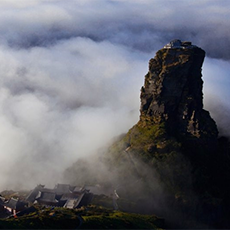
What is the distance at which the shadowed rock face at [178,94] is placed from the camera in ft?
570

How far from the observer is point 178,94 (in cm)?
17588

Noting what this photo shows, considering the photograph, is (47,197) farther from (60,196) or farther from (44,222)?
(44,222)

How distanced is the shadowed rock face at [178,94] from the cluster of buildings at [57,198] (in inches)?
1670

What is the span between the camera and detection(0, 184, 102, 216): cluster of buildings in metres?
134

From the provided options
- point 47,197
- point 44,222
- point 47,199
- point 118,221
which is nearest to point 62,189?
point 47,197

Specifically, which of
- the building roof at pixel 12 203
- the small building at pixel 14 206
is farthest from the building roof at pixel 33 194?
the building roof at pixel 12 203

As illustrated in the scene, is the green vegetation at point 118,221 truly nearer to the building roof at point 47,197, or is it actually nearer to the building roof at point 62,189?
the building roof at point 47,197

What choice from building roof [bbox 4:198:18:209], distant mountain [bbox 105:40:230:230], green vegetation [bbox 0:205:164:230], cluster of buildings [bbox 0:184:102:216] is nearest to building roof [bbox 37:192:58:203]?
cluster of buildings [bbox 0:184:102:216]

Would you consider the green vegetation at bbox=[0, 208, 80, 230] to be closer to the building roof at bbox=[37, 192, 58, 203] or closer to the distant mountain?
the building roof at bbox=[37, 192, 58, 203]

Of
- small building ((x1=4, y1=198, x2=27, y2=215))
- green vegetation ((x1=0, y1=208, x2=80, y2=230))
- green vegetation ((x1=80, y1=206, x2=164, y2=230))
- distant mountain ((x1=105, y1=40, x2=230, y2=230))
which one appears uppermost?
distant mountain ((x1=105, y1=40, x2=230, y2=230))

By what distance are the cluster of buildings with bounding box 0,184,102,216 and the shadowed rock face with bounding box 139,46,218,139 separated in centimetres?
4242

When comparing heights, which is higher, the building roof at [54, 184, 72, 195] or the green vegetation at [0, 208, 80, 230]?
the building roof at [54, 184, 72, 195]

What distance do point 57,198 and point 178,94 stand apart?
64.7 metres

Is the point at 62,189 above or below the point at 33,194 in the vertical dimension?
above
